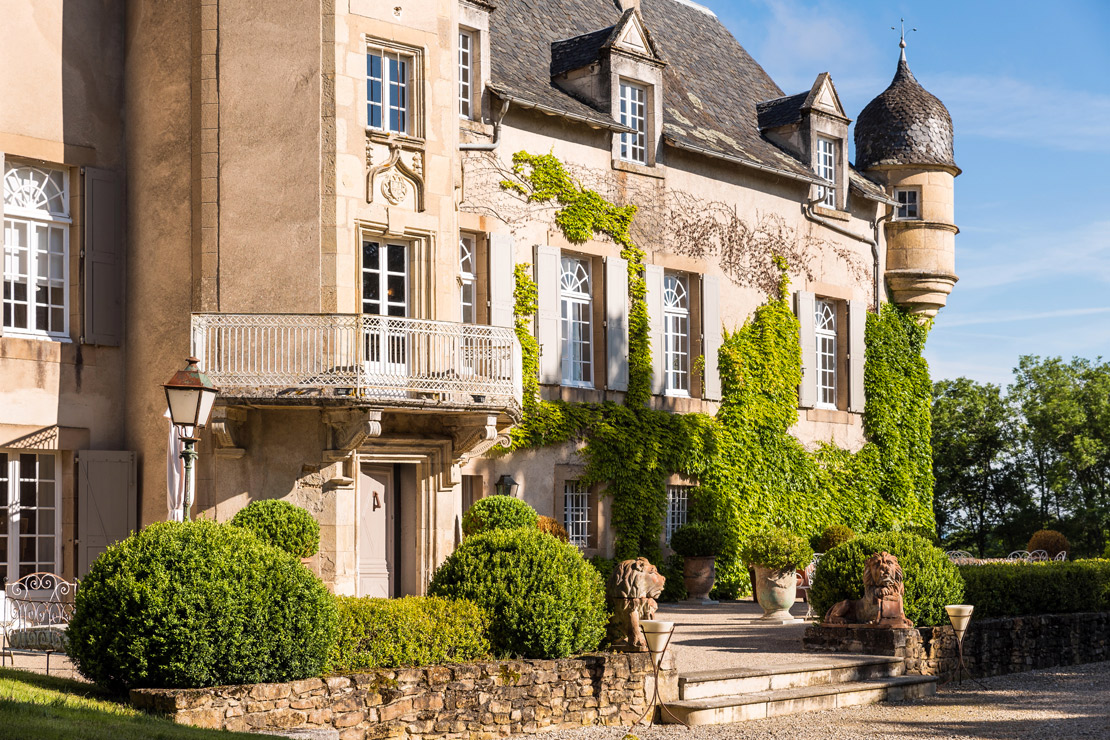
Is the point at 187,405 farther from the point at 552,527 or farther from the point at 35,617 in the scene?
the point at 552,527

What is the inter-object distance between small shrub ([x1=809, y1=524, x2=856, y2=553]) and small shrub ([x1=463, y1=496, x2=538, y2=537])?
8799 millimetres

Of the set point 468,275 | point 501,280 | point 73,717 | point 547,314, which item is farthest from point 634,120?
point 73,717

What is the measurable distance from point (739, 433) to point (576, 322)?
4.13m

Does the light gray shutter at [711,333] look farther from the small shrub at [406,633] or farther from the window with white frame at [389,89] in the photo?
the small shrub at [406,633]

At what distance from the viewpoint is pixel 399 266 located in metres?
17.4

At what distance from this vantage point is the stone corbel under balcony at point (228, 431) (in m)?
15.7

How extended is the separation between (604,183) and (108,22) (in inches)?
315

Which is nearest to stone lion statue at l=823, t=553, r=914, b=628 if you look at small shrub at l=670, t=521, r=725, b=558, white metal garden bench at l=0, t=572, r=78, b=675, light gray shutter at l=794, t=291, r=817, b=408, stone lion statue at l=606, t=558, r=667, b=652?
stone lion statue at l=606, t=558, r=667, b=652

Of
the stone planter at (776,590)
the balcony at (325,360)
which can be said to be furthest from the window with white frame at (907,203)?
the balcony at (325,360)

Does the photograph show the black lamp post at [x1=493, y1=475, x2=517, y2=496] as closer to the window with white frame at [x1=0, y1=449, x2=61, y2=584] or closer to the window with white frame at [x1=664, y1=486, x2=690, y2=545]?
the window with white frame at [x1=664, y1=486, x2=690, y2=545]

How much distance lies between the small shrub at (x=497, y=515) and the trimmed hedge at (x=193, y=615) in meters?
7.06

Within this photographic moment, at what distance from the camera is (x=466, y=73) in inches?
789

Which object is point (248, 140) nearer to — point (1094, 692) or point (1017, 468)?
point (1094, 692)

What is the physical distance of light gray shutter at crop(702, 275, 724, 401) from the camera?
23.5 meters
